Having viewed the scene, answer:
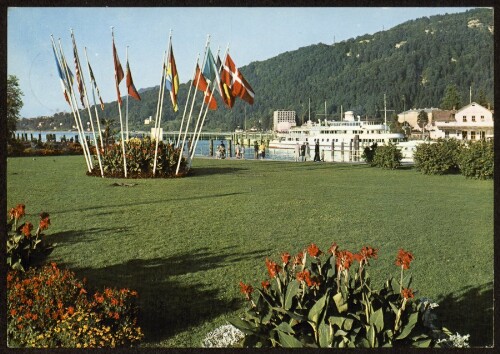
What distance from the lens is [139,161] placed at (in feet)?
52.5

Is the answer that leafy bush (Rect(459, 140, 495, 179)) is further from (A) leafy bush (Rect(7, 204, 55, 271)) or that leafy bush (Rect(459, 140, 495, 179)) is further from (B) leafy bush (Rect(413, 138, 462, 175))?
(A) leafy bush (Rect(7, 204, 55, 271))

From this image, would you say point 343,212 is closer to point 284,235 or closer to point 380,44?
point 284,235

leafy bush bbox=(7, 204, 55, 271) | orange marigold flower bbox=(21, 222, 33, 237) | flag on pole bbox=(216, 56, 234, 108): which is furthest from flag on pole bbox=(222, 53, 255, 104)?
orange marigold flower bbox=(21, 222, 33, 237)

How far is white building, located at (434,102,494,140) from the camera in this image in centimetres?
1240

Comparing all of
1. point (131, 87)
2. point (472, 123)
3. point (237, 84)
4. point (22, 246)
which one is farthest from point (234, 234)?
point (472, 123)

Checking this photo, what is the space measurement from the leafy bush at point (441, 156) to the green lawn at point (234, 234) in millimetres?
2252

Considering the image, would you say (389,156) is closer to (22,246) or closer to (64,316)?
(22,246)

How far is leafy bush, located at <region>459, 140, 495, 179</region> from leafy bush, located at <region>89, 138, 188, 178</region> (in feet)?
27.9

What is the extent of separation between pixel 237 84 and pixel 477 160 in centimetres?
749

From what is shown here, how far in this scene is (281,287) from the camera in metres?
4.29

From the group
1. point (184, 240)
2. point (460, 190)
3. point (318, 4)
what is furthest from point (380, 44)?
point (318, 4)

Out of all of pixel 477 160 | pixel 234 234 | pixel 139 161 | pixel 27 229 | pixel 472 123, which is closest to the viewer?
pixel 27 229

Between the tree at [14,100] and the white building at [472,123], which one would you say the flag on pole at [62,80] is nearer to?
the tree at [14,100]

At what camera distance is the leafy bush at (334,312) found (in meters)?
4.07
